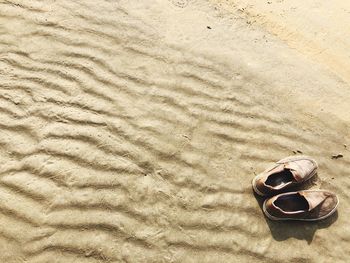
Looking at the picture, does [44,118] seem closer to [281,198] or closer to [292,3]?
[281,198]

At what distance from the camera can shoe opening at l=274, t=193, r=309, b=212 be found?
10.8ft

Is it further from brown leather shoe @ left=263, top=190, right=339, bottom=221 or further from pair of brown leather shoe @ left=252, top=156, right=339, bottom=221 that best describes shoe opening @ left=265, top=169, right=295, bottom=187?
brown leather shoe @ left=263, top=190, right=339, bottom=221

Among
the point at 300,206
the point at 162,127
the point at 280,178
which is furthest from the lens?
→ the point at 162,127

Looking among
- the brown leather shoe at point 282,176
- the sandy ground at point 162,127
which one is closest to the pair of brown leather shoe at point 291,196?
the brown leather shoe at point 282,176

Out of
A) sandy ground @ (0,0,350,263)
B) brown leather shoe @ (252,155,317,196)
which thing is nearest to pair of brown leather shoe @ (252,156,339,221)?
brown leather shoe @ (252,155,317,196)


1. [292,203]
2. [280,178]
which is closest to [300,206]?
[292,203]

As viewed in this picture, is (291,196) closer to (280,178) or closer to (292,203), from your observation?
(292,203)

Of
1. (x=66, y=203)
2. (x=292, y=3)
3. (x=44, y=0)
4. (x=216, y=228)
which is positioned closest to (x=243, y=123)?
(x=216, y=228)

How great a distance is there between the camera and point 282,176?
3.45 metres

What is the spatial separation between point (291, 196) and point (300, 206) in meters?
0.12

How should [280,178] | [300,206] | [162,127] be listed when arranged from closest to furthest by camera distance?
1. [300,206]
2. [280,178]
3. [162,127]

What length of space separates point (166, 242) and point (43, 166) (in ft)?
4.10

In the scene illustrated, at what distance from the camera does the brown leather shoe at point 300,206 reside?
10.6 feet

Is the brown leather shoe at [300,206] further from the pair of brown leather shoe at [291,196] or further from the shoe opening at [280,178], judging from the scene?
the shoe opening at [280,178]
